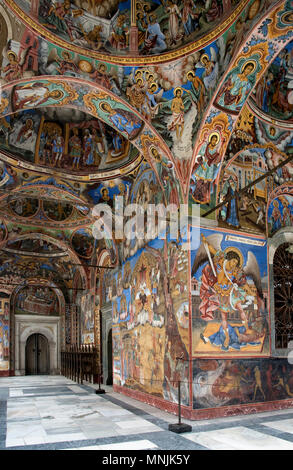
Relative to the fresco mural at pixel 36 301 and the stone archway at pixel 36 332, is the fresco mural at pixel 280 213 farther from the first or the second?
the stone archway at pixel 36 332

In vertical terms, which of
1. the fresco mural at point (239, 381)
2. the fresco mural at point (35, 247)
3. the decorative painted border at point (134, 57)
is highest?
the decorative painted border at point (134, 57)

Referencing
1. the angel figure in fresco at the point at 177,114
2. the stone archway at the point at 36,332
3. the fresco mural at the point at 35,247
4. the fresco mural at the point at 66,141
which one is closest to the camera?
the angel figure in fresco at the point at 177,114

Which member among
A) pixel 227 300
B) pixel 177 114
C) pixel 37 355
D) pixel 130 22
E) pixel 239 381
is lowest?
pixel 37 355

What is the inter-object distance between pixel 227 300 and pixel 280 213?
3316 mm

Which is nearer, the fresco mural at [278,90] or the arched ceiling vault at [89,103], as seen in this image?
the arched ceiling vault at [89,103]

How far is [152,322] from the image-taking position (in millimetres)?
11000

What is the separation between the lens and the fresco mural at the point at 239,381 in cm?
872

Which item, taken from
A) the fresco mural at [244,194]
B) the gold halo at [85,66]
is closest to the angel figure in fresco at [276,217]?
the fresco mural at [244,194]

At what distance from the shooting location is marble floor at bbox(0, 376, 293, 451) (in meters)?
6.42

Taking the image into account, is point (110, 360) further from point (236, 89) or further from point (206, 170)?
point (236, 89)

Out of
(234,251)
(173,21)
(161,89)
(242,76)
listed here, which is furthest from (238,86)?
(234,251)

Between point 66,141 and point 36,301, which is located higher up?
point 66,141

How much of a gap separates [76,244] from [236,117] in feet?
38.7

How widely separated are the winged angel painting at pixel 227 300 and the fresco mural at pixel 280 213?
1.22 meters
